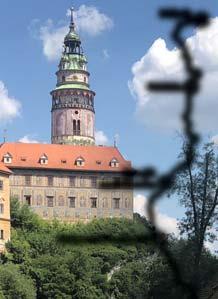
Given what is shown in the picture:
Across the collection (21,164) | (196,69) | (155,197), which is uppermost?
(21,164)

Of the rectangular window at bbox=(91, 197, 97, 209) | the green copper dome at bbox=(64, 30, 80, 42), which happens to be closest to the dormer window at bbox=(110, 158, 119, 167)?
the rectangular window at bbox=(91, 197, 97, 209)

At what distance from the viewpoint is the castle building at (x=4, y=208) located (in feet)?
217

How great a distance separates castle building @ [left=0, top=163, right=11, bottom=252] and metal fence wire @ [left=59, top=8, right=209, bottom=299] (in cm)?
6369

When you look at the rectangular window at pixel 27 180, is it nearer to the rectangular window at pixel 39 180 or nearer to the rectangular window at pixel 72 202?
the rectangular window at pixel 39 180

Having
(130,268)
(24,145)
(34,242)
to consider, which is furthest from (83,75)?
(130,268)

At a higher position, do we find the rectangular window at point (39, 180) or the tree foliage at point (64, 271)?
the rectangular window at point (39, 180)

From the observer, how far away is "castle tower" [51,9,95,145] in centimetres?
9944

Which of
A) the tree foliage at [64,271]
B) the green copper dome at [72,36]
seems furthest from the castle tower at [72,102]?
the tree foliage at [64,271]

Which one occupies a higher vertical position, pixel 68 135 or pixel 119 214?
pixel 68 135

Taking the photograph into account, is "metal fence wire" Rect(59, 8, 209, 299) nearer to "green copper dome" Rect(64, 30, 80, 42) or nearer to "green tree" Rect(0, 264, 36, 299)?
"green tree" Rect(0, 264, 36, 299)

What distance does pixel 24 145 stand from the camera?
271 feet

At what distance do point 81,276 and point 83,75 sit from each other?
5228 centimetres

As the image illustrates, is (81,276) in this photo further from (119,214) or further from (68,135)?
(68,135)

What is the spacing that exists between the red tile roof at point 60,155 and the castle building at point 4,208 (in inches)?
304
